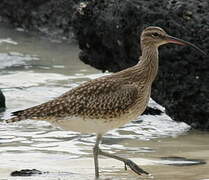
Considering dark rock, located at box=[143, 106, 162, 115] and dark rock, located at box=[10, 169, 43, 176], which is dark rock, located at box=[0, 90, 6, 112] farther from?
dark rock, located at box=[10, 169, 43, 176]

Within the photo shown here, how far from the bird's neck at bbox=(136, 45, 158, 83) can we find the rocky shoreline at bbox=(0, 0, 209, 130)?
1.05 metres

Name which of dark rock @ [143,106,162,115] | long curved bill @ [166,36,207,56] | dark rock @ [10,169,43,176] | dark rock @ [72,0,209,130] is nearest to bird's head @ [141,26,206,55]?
long curved bill @ [166,36,207,56]

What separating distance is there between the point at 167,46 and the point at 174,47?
157 millimetres

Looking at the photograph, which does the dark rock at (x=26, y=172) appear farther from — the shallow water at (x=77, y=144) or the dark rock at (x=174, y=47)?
the dark rock at (x=174, y=47)

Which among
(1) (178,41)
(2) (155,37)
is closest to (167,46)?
(2) (155,37)

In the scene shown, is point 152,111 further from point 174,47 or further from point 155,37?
point 155,37

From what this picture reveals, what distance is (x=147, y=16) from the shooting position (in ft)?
36.3

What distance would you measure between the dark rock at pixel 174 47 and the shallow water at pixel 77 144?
459mm

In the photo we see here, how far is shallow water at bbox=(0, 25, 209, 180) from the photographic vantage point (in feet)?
30.8

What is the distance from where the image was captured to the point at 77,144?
10.8 meters

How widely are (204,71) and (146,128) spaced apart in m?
1.47

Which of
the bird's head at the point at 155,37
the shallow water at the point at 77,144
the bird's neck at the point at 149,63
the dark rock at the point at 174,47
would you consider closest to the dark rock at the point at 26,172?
the shallow water at the point at 77,144

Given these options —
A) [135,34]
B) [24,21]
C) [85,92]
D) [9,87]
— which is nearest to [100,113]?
[85,92]

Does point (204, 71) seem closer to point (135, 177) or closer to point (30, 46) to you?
point (135, 177)
